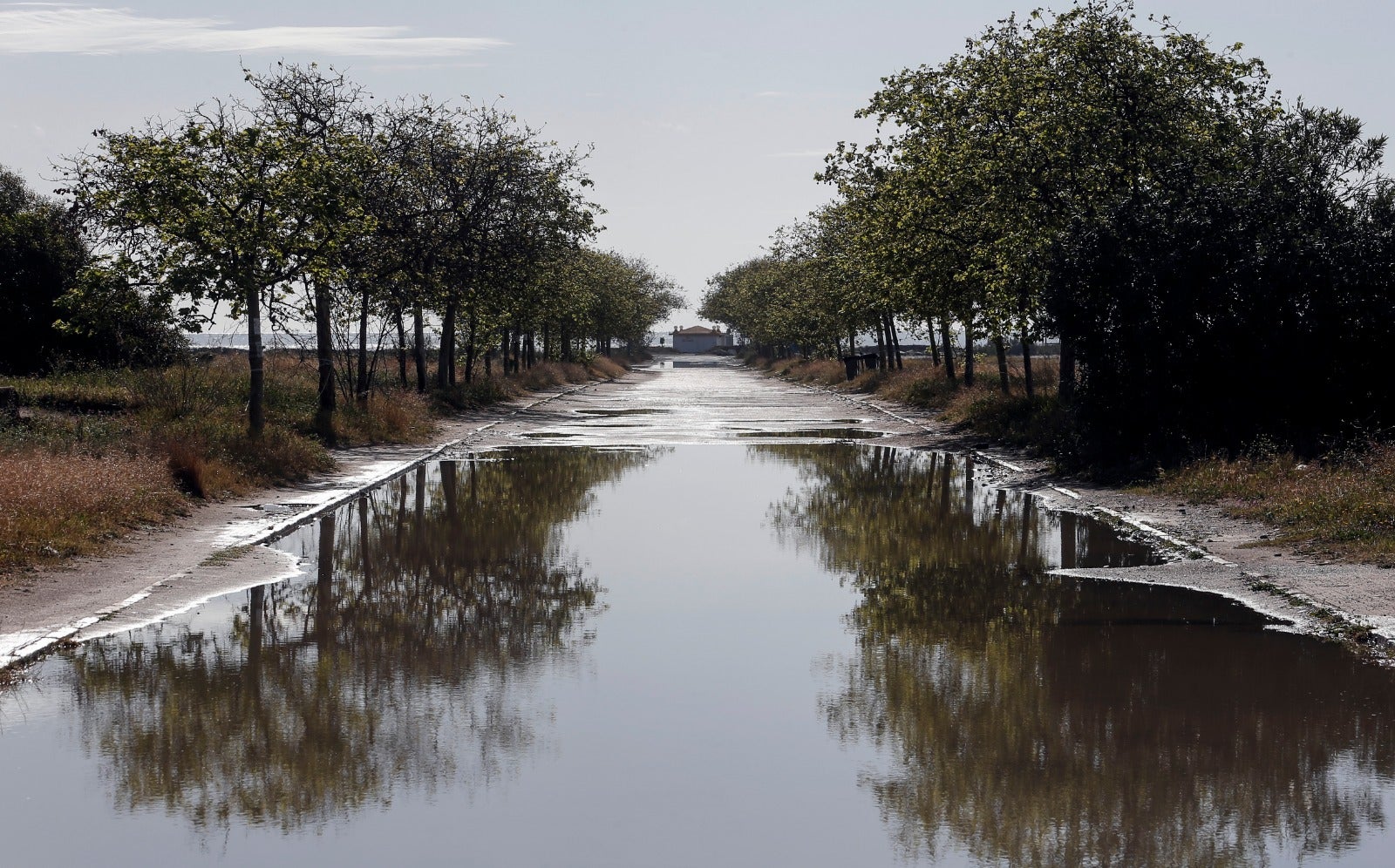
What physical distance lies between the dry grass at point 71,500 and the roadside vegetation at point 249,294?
31 mm

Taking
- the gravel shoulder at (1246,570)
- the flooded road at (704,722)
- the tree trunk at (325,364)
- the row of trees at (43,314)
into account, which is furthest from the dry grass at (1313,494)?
the row of trees at (43,314)

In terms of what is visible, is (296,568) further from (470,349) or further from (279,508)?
(470,349)

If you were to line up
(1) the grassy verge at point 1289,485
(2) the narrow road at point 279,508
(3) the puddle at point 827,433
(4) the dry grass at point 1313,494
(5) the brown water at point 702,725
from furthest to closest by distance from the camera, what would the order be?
(3) the puddle at point 827,433 < (1) the grassy verge at point 1289,485 < (4) the dry grass at point 1313,494 < (2) the narrow road at point 279,508 < (5) the brown water at point 702,725

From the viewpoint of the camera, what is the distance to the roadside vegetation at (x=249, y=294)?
1761 centimetres

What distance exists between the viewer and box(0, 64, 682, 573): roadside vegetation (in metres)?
17.6

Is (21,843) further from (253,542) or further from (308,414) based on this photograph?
(308,414)

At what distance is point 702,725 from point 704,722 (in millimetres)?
59

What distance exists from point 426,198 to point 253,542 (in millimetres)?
26219

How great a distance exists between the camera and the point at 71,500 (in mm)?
14055

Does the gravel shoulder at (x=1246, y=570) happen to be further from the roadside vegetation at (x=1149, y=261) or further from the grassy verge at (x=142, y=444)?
the grassy verge at (x=142, y=444)

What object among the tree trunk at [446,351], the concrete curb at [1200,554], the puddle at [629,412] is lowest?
the concrete curb at [1200,554]

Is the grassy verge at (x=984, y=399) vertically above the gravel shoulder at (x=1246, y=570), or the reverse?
the grassy verge at (x=984, y=399)

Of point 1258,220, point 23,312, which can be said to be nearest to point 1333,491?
point 1258,220

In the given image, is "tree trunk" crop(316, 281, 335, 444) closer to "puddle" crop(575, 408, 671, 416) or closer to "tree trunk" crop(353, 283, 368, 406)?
"tree trunk" crop(353, 283, 368, 406)
